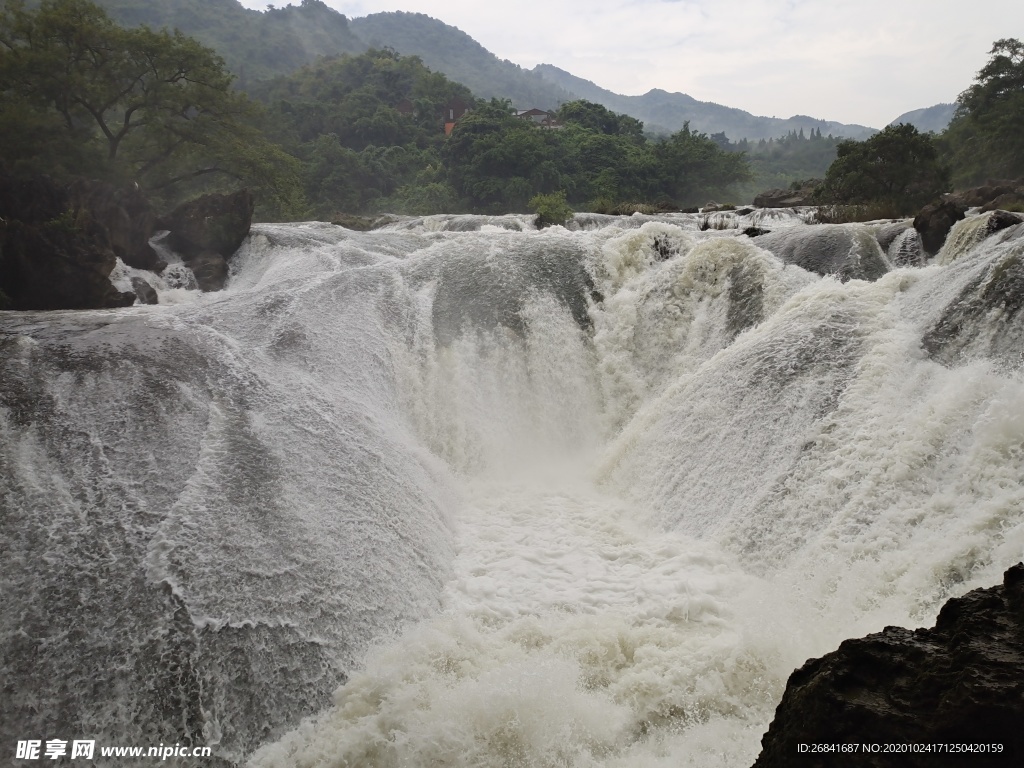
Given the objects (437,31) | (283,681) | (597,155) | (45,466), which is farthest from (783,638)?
(437,31)

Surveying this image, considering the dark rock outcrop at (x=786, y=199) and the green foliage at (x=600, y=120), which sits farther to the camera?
the green foliage at (x=600, y=120)

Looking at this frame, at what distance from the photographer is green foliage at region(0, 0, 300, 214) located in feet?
45.0

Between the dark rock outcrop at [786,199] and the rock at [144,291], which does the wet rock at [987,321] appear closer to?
the rock at [144,291]

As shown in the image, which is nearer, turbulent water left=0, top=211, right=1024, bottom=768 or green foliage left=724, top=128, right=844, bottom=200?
turbulent water left=0, top=211, right=1024, bottom=768

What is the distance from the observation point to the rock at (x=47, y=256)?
928cm

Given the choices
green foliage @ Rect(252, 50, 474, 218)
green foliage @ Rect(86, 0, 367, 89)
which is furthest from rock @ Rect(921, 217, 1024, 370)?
green foliage @ Rect(86, 0, 367, 89)

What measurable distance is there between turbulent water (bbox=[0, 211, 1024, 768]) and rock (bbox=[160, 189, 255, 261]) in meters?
5.45

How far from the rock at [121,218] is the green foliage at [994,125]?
87.4 feet

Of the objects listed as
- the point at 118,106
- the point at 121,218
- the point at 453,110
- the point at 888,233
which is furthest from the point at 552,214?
the point at 453,110

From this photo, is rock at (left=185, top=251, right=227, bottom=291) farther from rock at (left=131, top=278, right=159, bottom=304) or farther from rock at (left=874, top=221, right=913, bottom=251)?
rock at (left=874, top=221, right=913, bottom=251)

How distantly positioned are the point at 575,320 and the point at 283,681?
21.2ft

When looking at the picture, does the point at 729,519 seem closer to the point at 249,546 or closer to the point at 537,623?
the point at 537,623

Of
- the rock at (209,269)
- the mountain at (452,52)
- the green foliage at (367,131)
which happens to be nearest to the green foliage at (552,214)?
the rock at (209,269)

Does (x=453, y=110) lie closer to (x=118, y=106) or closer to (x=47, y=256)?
(x=118, y=106)
